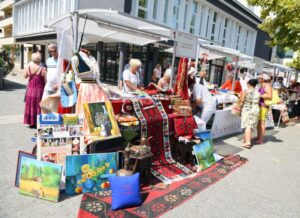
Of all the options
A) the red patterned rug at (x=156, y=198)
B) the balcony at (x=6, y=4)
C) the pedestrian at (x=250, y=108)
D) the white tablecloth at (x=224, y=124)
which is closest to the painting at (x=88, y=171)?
the red patterned rug at (x=156, y=198)

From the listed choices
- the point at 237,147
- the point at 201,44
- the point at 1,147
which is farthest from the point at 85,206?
the point at 201,44

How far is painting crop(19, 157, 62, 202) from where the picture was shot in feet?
9.66

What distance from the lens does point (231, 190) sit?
3.71 metres

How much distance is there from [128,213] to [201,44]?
6688 mm

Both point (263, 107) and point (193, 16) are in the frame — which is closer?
point (263, 107)

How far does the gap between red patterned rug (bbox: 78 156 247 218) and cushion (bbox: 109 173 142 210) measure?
0.07 meters

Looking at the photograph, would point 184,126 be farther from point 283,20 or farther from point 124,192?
point 283,20

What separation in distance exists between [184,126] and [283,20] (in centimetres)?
804

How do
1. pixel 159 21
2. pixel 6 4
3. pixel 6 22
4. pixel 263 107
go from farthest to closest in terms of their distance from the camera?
pixel 6 22
pixel 6 4
pixel 159 21
pixel 263 107

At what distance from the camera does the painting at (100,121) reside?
3.37 meters

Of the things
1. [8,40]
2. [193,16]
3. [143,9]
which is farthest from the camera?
[8,40]

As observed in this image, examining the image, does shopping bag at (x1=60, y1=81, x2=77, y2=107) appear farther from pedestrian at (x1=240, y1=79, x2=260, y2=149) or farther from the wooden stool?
pedestrian at (x1=240, y1=79, x2=260, y2=149)

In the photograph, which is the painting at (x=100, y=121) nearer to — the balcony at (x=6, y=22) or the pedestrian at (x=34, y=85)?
the pedestrian at (x=34, y=85)

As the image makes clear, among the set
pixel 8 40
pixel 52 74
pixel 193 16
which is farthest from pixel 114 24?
pixel 8 40
